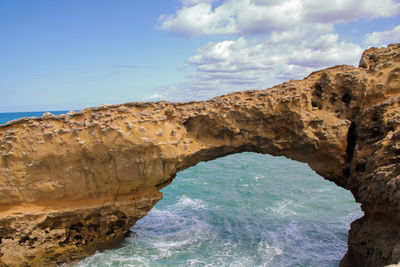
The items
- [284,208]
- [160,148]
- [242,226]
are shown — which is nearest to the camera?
[160,148]

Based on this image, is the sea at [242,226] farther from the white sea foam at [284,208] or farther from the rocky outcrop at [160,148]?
the rocky outcrop at [160,148]

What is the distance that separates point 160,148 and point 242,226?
4155 millimetres

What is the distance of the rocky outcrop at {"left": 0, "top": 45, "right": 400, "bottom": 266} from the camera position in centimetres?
663

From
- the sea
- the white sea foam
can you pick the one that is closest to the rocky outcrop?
the sea

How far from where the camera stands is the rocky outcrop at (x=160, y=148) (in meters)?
6.63

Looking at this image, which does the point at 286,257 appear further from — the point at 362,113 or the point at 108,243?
the point at 108,243

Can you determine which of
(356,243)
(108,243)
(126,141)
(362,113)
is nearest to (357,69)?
(362,113)

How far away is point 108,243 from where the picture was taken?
7996 millimetres

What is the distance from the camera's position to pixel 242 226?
941 cm

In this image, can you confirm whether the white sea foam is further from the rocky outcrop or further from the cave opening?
the rocky outcrop

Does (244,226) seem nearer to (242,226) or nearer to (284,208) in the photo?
(242,226)

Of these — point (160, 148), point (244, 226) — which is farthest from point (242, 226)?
point (160, 148)

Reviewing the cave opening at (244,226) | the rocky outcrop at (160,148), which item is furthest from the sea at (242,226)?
the rocky outcrop at (160,148)

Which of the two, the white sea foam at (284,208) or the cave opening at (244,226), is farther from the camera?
the white sea foam at (284,208)
